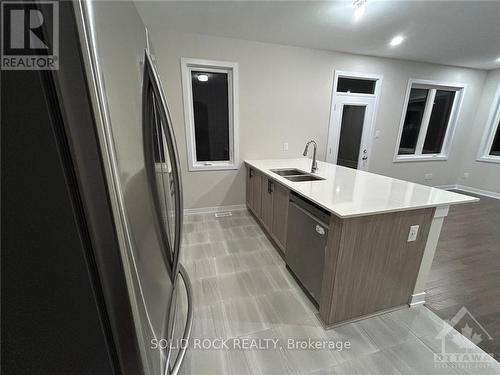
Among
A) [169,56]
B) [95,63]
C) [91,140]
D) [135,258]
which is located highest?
[169,56]

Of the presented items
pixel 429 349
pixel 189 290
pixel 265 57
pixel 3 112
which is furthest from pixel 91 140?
pixel 265 57

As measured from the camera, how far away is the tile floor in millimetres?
1308

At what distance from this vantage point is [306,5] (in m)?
2.19

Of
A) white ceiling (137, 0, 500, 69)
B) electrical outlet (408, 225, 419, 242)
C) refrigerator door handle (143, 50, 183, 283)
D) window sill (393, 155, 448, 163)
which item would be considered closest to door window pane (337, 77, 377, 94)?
white ceiling (137, 0, 500, 69)

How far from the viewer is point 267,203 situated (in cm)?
263

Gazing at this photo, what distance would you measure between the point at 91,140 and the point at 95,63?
0.49 ft

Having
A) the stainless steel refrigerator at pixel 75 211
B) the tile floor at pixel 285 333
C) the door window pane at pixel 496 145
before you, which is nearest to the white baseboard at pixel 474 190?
the door window pane at pixel 496 145

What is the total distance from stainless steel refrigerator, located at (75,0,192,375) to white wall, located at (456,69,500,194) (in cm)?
676

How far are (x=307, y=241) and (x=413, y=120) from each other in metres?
4.64

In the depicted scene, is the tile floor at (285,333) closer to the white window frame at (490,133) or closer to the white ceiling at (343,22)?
the white ceiling at (343,22)

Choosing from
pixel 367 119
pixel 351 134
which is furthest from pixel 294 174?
pixel 367 119

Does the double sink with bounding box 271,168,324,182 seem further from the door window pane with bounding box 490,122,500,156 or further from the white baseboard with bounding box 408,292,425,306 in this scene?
the door window pane with bounding box 490,122,500,156

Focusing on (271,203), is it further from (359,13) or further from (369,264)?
(359,13)

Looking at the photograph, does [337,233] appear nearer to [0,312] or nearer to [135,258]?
[135,258]
